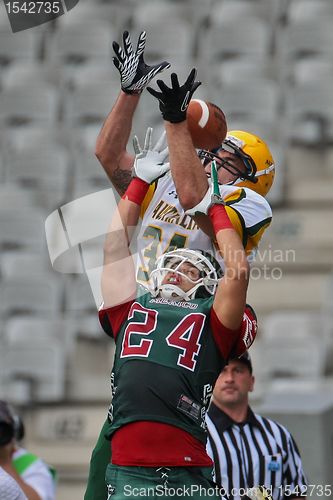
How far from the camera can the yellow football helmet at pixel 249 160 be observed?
3.62 m

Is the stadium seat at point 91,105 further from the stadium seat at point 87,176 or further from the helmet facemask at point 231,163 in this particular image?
the helmet facemask at point 231,163

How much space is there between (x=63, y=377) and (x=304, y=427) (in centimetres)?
286

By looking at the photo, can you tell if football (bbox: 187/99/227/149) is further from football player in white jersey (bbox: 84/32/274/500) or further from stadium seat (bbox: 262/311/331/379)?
stadium seat (bbox: 262/311/331/379)

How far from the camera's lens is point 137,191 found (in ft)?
11.0

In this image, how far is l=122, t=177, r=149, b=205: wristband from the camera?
3354mm

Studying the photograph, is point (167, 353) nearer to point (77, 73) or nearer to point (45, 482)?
point (45, 482)

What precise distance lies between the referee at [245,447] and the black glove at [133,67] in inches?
51.0

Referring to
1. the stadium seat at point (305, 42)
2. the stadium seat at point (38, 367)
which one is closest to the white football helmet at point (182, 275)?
the stadium seat at point (38, 367)

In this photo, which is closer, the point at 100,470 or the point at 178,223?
the point at 100,470

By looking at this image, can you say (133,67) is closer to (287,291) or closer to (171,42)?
(287,291)

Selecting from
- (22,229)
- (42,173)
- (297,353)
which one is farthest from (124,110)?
(42,173)

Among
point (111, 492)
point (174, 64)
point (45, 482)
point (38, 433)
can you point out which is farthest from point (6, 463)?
point (174, 64)

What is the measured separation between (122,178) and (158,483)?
1099 millimetres

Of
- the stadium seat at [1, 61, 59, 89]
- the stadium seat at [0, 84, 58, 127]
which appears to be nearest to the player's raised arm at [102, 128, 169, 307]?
the stadium seat at [0, 84, 58, 127]
